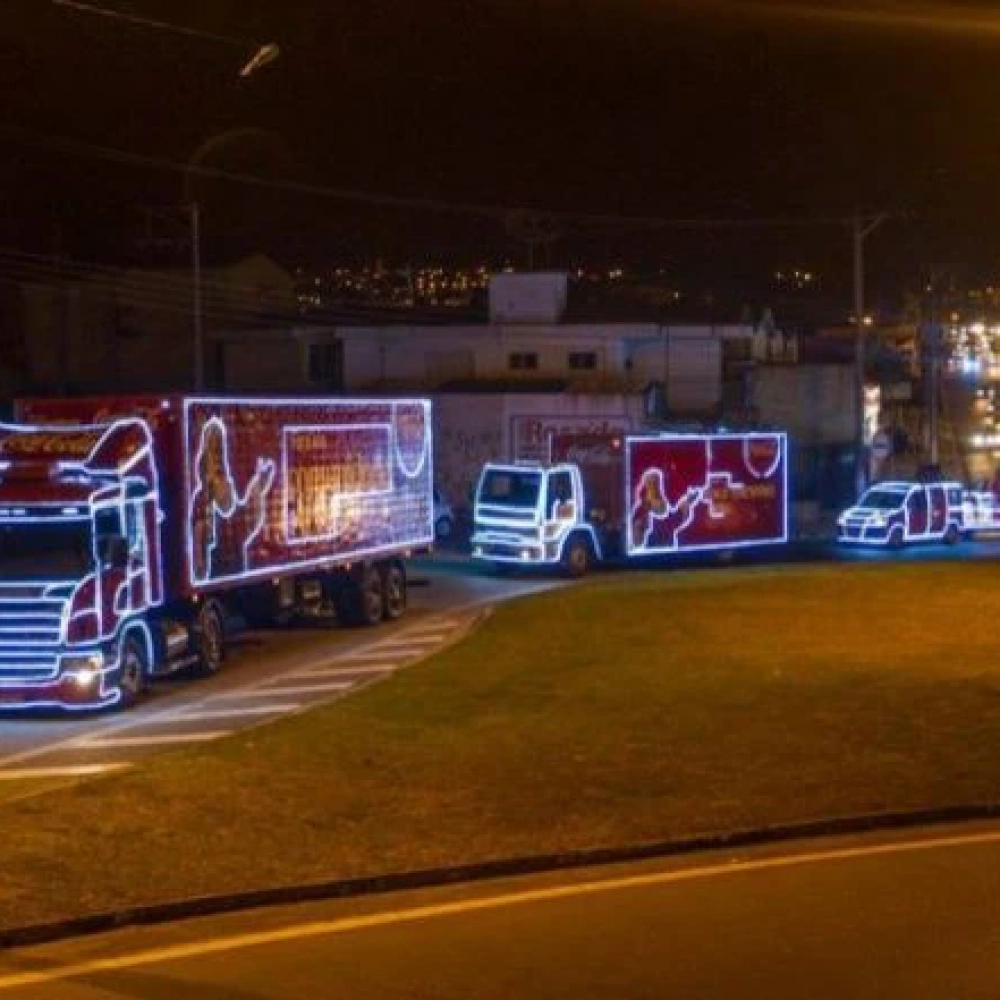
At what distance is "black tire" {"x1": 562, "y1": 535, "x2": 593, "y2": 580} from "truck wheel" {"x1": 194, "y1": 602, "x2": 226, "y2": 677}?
19.6 m

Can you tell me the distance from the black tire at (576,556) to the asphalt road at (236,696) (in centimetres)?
891

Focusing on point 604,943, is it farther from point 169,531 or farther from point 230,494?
point 230,494

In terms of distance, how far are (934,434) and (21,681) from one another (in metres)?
55.7

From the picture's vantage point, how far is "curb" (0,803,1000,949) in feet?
42.1

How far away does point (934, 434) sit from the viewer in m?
76.4

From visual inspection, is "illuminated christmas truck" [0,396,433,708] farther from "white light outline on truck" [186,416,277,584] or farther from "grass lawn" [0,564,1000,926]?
"grass lawn" [0,564,1000,926]

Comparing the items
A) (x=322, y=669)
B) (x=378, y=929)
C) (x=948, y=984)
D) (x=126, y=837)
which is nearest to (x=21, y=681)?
(x=322, y=669)

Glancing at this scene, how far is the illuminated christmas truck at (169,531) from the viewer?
25.1 metres

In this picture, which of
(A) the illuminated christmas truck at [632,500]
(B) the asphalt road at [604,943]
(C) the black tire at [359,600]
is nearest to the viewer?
(B) the asphalt road at [604,943]

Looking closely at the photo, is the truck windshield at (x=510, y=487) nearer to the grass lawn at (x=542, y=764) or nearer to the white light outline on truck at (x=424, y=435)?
the white light outline on truck at (x=424, y=435)

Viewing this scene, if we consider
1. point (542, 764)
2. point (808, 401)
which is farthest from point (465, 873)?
point (808, 401)

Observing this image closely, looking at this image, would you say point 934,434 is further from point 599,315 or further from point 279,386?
point 279,386

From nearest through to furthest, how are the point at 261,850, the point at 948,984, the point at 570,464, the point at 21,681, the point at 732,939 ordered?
the point at 948,984 → the point at 732,939 → the point at 261,850 → the point at 21,681 → the point at 570,464

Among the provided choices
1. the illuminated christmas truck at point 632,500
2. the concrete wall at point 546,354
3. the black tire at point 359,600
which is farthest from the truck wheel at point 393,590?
the concrete wall at point 546,354
